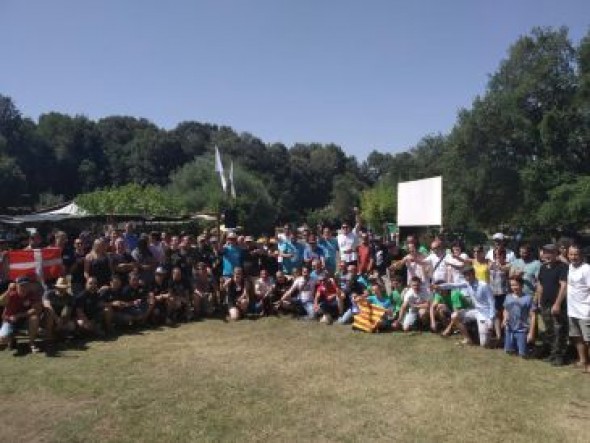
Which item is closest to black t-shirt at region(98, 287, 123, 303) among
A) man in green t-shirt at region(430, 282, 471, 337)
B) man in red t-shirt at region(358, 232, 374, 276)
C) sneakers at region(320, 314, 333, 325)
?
sneakers at region(320, 314, 333, 325)

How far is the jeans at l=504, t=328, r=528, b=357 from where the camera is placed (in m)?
8.57

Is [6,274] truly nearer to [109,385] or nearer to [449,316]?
[109,385]

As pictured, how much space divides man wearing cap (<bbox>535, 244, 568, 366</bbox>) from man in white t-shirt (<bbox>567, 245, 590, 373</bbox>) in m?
0.25

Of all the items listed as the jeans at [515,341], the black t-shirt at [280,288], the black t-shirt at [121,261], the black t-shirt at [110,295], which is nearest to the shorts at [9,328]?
the black t-shirt at [110,295]

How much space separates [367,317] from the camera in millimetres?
10680

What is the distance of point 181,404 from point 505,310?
208 inches

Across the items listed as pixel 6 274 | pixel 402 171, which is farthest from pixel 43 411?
pixel 402 171

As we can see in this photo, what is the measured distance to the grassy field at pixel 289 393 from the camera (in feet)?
19.0

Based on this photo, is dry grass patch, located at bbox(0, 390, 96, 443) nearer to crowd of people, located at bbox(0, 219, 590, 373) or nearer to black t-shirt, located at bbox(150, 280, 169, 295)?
crowd of people, located at bbox(0, 219, 590, 373)

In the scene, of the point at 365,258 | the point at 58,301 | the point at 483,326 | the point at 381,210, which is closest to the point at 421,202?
the point at 365,258

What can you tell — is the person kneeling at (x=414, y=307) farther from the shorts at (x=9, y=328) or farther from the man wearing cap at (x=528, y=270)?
the shorts at (x=9, y=328)

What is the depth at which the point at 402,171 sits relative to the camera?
7688cm

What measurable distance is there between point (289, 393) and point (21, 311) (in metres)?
5.20

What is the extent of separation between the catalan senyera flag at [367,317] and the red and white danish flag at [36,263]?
5.73m
